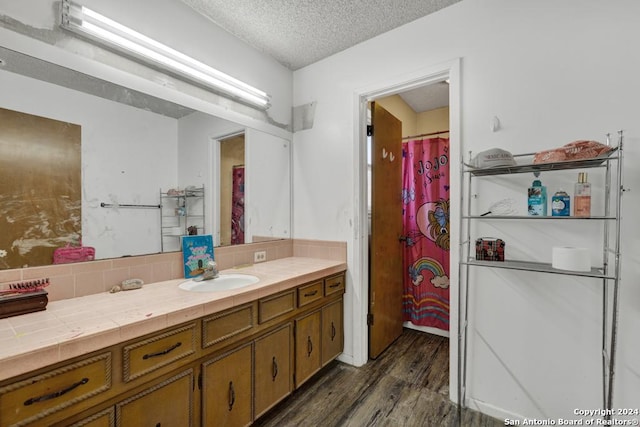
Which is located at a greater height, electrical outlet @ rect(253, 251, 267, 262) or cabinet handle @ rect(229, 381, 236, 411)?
electrical outlet @ rect(253, 251, 267, 262)

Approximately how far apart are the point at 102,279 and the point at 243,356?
83 cm

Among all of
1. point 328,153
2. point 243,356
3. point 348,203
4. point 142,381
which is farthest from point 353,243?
point 142,381

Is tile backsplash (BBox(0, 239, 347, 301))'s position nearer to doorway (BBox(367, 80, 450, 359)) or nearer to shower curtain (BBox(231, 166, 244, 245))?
shower curtain (BBox(231, 166, 244, 245))

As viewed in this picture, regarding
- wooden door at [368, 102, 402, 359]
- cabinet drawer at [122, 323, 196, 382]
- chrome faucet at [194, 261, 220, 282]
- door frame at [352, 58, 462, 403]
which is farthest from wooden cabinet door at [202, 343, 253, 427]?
wooden door at [368, 102, 402, 359]

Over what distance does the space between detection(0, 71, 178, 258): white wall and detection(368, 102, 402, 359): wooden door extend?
156 centimetres

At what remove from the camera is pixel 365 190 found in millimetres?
2363

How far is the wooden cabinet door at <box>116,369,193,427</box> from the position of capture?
3.50ft

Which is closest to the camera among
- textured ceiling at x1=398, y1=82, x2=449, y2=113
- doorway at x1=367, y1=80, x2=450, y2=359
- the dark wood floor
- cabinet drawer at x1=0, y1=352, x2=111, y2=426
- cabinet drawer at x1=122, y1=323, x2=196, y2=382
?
cabinet drawer at x1=0, y1=352, x2=111, y2=426

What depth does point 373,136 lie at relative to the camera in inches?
94.5

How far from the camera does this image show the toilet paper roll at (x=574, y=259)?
132cm

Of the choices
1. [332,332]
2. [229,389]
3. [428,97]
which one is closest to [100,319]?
[229,389]

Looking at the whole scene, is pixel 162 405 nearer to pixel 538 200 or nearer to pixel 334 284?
pixel 334 284

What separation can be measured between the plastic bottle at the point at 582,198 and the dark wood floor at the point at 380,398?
4.21ft

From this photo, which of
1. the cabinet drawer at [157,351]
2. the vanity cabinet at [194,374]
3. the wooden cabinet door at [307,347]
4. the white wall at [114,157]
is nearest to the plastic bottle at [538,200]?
the vanity cabinet at [194,374]
